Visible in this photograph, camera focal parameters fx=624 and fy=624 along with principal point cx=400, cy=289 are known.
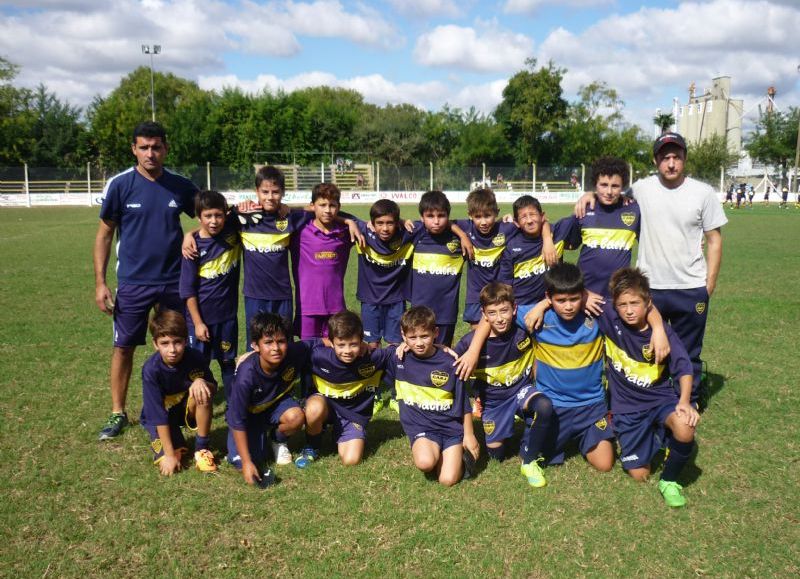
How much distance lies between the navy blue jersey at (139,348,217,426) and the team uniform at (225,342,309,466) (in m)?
0.36

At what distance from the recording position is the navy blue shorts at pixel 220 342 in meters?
4.77

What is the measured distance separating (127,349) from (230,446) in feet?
4.10

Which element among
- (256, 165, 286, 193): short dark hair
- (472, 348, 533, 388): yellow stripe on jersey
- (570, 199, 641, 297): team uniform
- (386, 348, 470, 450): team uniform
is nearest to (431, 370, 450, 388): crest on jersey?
(386, 348, 470, 450): team uniform

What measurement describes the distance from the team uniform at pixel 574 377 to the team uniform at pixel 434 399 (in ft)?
2.02

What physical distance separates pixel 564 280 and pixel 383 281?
1687 mm

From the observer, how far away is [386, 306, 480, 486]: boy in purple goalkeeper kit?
397 cm

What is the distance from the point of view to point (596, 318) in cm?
424

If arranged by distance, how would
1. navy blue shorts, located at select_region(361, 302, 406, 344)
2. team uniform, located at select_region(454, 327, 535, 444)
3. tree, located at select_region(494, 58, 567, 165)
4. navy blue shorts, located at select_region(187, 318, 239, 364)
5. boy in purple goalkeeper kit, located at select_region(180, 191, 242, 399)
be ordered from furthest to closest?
tree, located at select_region(494, 58, 567, 165) < navy blue shorts, located at select_region(361, 302, 406, 344) < navy blue shorts, located at select_region(187, 318, 239, 364) < boy in purple goalkeeper kit, located at select_region(180, 191, 242, 399) < team uniform, located at select_region(454, 327, 535, 444)

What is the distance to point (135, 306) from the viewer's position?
4586 mm

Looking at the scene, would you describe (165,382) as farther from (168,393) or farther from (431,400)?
(431,400)

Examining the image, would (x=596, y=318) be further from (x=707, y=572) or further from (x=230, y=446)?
(x=230, y=446)

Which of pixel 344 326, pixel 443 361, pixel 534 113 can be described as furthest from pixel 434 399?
pixel 534 113

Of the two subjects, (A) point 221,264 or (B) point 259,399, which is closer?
(B) point 259,399

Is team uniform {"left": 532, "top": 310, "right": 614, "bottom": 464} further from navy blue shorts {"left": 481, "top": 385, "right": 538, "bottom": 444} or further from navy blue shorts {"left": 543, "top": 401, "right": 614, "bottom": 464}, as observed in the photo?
navy blue shorts {"left": 481, "top": 385, "right": 538, "bottom": 444}
